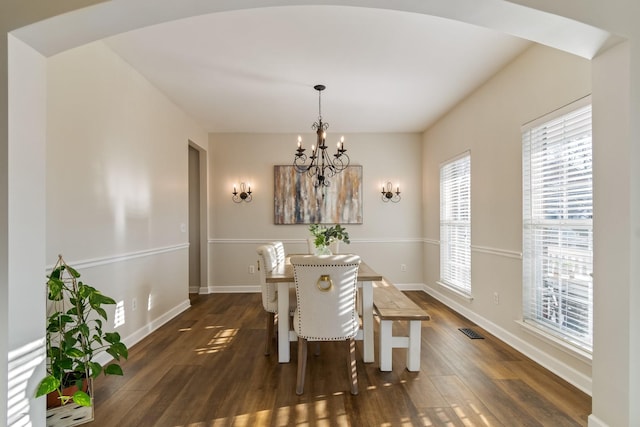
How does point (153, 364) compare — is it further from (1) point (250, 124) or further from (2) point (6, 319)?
(1) point (250, 124)

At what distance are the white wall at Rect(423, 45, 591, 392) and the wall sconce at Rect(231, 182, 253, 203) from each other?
3.19 metres

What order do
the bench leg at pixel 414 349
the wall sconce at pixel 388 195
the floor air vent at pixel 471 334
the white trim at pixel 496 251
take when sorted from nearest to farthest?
the bench leg at pixel 414 349
the white trim at pixel 496 251
the floor air vent at pixel 471 334
the wall sconce at pixel 388 195

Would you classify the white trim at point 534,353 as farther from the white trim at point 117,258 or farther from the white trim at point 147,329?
the white trim at point 117,258

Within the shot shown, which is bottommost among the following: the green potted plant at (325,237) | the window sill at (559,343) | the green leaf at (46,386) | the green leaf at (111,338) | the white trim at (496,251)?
the window sill at (559,343)

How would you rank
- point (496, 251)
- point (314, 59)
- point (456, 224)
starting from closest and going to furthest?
point (314, 59)
point (496, 251)
point (456, 224)

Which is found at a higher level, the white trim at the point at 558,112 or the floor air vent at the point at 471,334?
the white trim at the point at 558,112

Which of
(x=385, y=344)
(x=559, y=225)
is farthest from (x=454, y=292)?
(x=385, y=344)

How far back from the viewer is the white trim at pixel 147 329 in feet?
8.72

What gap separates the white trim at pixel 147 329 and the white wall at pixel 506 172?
11.8 ft

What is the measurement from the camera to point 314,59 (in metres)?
2.95

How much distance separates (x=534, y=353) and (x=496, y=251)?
984mm

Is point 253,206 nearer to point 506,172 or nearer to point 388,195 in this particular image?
point 388,195

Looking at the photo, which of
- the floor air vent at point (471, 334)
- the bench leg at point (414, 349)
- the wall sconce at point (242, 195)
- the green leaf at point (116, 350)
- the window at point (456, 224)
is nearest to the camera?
the green leaf at point (116, 350)

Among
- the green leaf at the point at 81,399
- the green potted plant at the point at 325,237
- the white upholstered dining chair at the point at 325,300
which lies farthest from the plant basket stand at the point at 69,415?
the green potted plant at the point at 325,237
